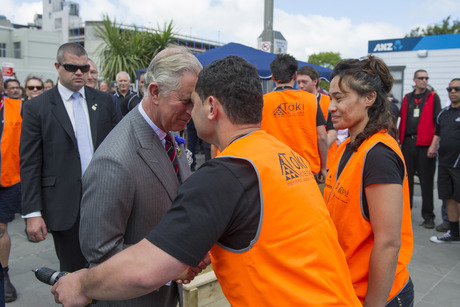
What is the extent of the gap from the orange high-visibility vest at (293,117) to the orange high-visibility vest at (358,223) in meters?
2.74

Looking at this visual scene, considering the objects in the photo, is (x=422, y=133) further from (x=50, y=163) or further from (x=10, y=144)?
(x=10, y=144)

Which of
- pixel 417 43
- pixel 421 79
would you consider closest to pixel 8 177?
pixel 421 79

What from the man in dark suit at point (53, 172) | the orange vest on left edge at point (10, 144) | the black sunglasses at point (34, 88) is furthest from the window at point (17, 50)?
the man in dark suit at point (53, 172)

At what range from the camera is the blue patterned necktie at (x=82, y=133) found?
3.04 meters

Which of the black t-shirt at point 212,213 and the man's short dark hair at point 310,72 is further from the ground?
the man's short dark hair at point 310,72

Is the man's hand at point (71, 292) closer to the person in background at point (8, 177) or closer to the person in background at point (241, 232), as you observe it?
the person in background at point (241, 232)

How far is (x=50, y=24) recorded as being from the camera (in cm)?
7581

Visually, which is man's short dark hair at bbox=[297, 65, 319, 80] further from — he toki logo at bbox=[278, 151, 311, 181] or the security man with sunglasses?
he toki logo at bbox=[278, 151, 311, 181]

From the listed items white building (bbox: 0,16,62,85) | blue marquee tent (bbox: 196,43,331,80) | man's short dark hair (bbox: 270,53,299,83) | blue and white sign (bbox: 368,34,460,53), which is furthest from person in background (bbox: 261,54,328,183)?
white building (bbox: 0,16,62,85)

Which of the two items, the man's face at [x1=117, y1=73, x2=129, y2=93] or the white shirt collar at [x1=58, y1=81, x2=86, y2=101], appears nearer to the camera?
the white shirt collar at [x1=58, y1=81, x2=86, y2=101]

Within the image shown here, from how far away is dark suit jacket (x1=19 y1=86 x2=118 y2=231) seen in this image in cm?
285

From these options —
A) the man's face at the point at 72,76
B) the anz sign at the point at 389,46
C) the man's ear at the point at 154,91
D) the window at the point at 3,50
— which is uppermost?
the window at the point at 3,50

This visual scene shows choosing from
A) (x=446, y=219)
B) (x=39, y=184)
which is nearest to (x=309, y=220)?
(x=39, y=184)

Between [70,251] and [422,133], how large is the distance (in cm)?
548
